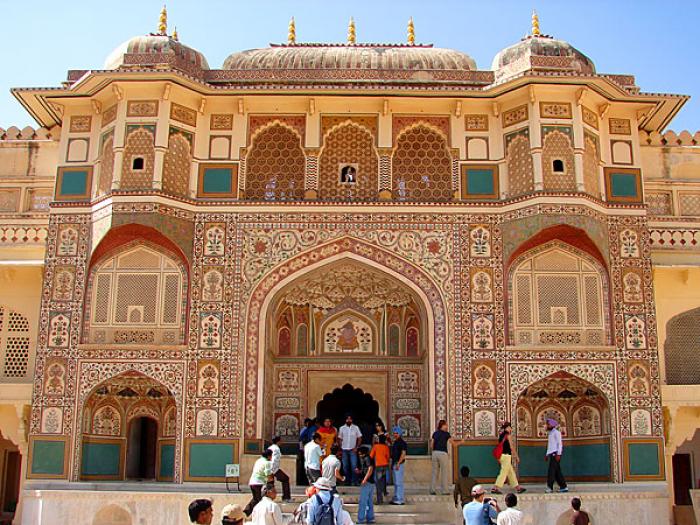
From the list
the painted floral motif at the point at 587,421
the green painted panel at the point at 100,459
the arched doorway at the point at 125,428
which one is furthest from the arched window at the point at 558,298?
the green painted panel at the point at 100,459

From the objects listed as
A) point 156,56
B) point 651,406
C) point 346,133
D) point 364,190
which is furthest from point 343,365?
point 156,56

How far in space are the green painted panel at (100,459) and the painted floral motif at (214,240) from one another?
379 cm

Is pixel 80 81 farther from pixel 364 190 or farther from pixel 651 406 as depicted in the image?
pixel 651 406

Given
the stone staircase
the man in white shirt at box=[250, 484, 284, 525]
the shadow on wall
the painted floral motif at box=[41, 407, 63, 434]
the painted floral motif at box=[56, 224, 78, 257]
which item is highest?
the painted floral motif at box=[56, 224, 78, 257]

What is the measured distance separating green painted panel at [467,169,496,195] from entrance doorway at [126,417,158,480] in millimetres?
7206

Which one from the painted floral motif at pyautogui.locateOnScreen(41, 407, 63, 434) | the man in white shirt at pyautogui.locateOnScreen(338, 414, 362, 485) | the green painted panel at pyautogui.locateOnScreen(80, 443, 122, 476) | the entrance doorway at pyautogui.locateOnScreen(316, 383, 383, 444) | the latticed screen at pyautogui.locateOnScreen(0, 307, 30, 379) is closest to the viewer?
the man in white shirt at pyautogui.locateOnScreen(338, 414, 362, 485)

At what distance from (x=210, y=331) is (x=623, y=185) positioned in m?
7.75

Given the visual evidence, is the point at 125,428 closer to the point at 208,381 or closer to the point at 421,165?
the point at 208,381

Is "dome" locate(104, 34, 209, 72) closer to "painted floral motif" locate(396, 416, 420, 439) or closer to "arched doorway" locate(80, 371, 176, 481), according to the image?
"arched doorway" locate(80, 371, 176, 481)

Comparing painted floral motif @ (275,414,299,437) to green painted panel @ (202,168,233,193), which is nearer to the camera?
green painted panel @ (202,168,233,193)

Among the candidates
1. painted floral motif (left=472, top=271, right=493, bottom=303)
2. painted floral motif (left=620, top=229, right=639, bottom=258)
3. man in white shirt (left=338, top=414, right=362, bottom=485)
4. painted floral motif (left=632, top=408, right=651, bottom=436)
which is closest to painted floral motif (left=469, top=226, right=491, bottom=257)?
painted floral motif (left=472, top=271, right=493, bottom=303)

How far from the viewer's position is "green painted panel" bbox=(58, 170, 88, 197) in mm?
16359

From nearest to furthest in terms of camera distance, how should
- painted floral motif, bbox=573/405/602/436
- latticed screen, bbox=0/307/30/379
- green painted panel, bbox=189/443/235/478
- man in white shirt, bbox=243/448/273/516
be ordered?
man in white shirt, bbox=243/448/273/516, green painted panel, bbox=189/443/235/478, painted floral motif, bbox=573/405/602/436, latticed screen, bbox=0/307/30/379

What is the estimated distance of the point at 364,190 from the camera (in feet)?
54.7
